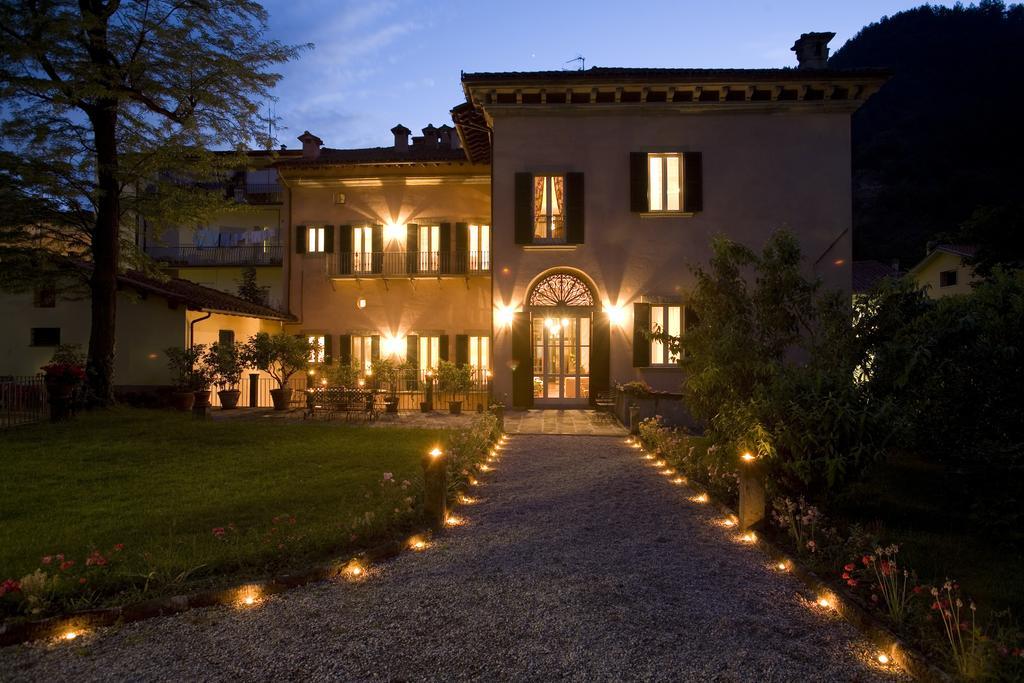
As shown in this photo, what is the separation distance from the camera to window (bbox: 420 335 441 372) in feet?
58.1

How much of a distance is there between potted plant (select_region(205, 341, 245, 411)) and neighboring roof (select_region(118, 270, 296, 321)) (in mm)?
1088

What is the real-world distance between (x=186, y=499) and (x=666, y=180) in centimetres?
1224

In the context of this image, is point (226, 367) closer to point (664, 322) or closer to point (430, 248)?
point (430, 248)

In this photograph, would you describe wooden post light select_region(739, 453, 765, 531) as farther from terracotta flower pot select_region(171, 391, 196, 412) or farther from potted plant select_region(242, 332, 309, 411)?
terracotta flower pot select_region(171, 391, 196, 412)

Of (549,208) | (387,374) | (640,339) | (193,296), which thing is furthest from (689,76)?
(193,296)

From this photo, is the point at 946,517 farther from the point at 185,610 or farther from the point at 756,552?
the point at 185,610

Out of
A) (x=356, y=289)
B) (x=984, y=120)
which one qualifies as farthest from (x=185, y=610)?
(x=984, y=120)

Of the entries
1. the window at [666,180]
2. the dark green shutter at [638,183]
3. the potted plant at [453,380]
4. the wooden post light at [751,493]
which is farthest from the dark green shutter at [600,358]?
the wooden post light at [751,493]

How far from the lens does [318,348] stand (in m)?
17.9

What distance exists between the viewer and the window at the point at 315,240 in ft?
60.4

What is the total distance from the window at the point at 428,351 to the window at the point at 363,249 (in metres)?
2.71

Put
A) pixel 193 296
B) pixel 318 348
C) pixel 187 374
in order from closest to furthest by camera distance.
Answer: pixel 187 374 → pixel 193 296 → pixel 318 348

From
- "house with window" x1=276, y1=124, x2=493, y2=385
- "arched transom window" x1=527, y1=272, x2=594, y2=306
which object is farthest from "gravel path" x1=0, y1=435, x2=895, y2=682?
"house with window" x1=276, y1=124, x2=493, y2=385

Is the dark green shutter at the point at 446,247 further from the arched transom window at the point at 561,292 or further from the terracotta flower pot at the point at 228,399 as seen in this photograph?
the terracotta flower pot at the point at 228,399
